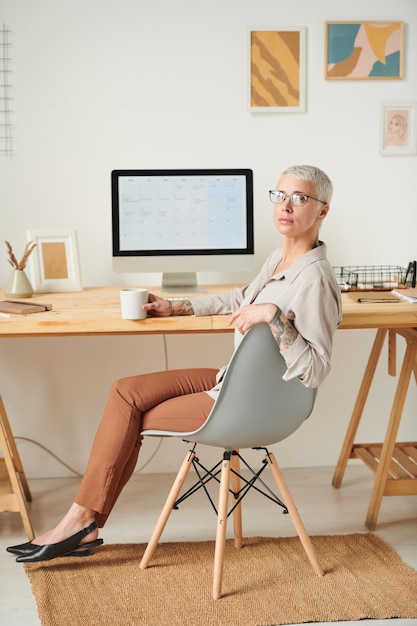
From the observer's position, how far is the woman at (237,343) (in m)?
2.13

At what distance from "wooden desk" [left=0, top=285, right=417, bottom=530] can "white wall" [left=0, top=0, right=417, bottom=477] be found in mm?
351

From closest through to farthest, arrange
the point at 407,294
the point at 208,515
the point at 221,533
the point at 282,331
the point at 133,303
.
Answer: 1. the point at 282,331
2. the point at 221,533
3. the point at 133,303
4. the point at 407,294
5. the point at 208,515

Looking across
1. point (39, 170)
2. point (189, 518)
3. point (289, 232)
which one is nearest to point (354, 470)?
point (189, 518)

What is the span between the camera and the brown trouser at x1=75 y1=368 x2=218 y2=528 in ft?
7.70

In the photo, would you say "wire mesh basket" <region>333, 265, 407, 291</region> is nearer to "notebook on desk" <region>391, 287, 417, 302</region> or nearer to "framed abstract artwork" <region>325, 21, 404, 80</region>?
"notebook on desk" <region>391, 287, 417, 302</region>

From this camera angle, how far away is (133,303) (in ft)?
8.17

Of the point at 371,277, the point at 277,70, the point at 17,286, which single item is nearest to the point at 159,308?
the point at 17,286

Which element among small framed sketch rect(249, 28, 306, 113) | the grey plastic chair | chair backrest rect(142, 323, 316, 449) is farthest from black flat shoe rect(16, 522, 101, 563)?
small framed sketch rect(249, 28, 306, 113)

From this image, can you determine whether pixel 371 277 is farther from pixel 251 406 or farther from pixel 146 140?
pixel 251 406

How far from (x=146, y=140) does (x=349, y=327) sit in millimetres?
1179

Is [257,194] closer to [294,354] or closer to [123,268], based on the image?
[123,268]

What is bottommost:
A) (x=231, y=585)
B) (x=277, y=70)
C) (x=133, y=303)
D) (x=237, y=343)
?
(x=231, y=585)

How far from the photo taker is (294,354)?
2.11 metres

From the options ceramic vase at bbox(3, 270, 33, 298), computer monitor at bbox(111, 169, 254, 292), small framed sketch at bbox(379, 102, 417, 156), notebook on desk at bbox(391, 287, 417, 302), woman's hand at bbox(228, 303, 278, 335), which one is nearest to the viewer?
woman's hand at bbox(228, 303, 278, 335)
